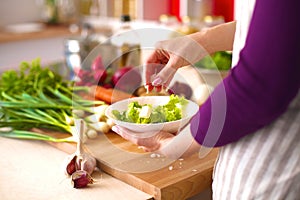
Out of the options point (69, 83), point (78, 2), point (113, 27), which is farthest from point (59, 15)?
point (69, 83)

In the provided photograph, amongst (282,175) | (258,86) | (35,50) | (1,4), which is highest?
(258,86)

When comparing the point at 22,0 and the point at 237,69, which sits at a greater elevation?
the point at 237,69

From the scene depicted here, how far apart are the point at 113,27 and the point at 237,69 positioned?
3056 mm

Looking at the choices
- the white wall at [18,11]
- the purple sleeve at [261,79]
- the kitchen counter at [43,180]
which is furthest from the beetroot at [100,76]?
the white wall at [18,11]

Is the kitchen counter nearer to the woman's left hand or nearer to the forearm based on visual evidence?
the woman's left hand

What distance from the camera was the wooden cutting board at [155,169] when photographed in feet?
3.82

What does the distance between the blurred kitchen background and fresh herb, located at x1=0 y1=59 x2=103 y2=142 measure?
1837 mm

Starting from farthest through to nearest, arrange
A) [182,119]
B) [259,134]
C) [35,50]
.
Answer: [35,50] < [182,119] < [259,134]

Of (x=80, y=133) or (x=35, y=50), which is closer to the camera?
(x=80, y=133)

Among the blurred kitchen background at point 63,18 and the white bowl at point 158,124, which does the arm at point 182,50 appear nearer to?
the white bowl at point 158,124

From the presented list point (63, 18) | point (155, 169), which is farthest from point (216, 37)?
point (63, 18)

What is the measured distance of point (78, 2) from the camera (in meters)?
4.21

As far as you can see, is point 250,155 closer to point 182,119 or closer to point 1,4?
point 182,119

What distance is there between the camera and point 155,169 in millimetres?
1236
